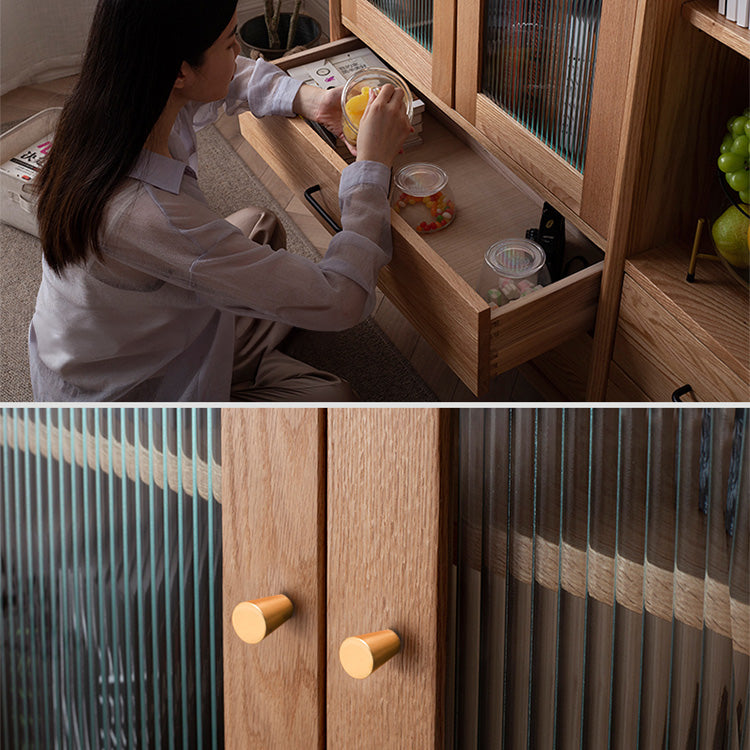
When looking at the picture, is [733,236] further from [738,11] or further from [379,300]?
[379,300]

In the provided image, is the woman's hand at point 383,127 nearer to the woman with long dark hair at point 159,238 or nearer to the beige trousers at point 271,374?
the woman with long dark hair at point 159,238

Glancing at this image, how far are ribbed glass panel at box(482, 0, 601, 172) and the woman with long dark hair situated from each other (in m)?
0.15

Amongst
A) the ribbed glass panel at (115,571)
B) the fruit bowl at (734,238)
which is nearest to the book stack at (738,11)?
the fruit bowl at (734,238)

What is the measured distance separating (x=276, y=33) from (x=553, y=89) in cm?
129

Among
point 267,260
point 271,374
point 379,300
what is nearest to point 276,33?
point 379,300

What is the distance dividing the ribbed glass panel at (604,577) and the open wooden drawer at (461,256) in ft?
1.79

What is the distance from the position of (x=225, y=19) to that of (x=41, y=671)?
74cm

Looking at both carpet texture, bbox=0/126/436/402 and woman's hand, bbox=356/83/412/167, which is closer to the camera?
woman's hand, bbox=356/83/412/167

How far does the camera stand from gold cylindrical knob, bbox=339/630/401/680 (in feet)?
2.20

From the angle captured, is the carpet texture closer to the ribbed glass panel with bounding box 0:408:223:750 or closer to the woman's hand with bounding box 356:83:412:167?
the woman's hand with bounding box 356:83:412:167

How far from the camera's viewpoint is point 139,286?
123 cm

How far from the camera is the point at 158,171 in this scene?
1.17 m

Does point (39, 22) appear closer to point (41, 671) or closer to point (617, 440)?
point (41, 671)

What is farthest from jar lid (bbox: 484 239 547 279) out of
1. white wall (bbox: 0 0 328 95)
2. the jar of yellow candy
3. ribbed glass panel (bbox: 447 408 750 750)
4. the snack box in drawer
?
white wall (bbox: 0 0 328 95)
